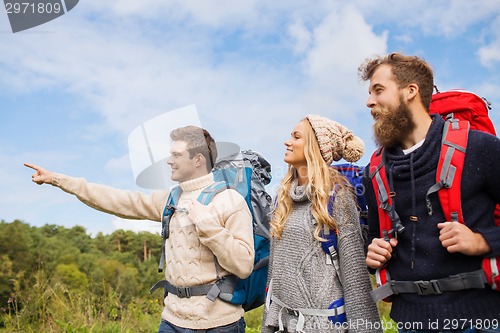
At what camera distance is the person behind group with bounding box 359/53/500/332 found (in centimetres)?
231

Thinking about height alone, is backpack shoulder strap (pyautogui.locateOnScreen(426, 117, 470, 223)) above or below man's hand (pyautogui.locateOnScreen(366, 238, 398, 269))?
above

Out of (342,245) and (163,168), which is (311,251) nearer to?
(342,245)

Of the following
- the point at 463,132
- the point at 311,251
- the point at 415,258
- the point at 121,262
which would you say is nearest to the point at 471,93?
the point at 463,132

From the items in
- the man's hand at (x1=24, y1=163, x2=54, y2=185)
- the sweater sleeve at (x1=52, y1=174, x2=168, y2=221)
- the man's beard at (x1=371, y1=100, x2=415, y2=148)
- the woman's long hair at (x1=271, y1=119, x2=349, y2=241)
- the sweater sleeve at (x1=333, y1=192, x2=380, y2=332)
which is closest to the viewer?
the man's beard at (x1=371, y1=100, x2=415, y2=148)

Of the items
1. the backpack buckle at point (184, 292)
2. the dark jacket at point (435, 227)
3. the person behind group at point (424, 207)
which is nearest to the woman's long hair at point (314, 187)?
the person behind group at point (424, 207)

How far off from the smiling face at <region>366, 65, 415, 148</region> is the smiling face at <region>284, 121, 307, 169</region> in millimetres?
727

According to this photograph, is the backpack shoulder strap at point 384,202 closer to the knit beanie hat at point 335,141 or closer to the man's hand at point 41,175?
the knit beanie hat at point 335,141

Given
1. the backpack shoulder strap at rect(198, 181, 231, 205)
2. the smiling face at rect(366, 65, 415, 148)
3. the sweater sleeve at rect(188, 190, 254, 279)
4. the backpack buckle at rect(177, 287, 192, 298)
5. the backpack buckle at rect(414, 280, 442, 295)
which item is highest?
the smiling face at rect(366, 65, 415, 148)

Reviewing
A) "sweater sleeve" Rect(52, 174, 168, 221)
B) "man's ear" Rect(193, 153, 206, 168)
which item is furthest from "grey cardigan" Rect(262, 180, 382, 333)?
"sweater sleeve" Rect(52, 174, 168, 221)

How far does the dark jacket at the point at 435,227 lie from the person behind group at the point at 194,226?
120cm

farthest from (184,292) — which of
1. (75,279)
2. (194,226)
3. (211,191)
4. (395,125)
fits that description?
(75,279)

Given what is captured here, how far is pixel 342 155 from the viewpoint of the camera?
360 cm

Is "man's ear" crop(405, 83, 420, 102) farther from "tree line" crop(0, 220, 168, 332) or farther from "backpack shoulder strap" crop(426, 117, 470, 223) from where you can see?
"tree line" crop(0, 220, 168, 332)

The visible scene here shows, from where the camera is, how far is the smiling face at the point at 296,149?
3.43 m
